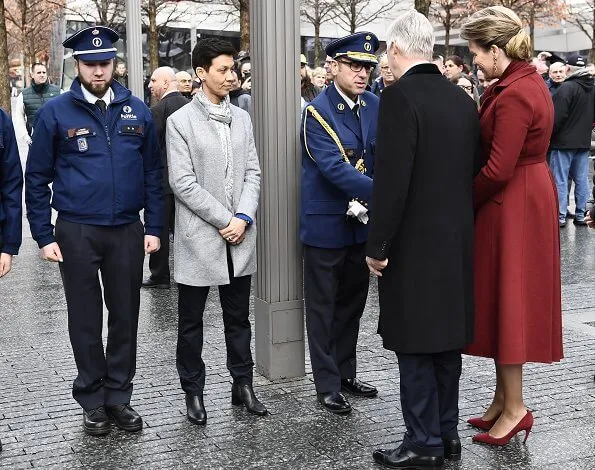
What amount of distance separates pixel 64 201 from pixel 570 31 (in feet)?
190

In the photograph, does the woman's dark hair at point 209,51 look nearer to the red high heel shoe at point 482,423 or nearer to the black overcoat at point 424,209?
the black overcoat at point 424,209

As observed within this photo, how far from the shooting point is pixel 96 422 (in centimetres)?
507

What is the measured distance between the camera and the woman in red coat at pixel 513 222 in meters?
4.60

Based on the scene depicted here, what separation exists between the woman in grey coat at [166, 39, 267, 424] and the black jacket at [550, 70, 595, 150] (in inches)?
322

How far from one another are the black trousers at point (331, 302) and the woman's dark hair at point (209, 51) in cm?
121

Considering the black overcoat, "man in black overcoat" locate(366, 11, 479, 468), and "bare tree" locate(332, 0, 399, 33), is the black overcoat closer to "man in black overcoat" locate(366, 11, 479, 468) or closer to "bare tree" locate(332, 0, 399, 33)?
"man in black overcoat" locate(366, 11, 479, 468)

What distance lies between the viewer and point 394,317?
4.50 metres

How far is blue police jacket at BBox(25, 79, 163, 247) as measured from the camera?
16.3 ft

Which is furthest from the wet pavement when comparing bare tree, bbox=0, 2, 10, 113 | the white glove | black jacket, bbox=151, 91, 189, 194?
bare tree, bbox=0, 2, 10, 113

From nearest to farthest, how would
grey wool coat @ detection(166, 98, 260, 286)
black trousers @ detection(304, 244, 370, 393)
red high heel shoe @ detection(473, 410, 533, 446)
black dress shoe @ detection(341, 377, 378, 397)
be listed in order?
1. red high heel shoe @ detection(473, 410, 533, 446)
2. grey wool coat @ detection(166, 98, 260, 286)
3. black trousers @ detection(304, 244, 370, 393)
4. black dress shoe @ detection(341, 377, 378, 397)

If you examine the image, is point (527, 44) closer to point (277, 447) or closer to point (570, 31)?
point (277, 447)

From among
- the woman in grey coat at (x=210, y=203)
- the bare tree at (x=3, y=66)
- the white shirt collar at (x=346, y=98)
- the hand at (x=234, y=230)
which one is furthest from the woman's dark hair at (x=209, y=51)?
the bare tree at (x=3, y=66)

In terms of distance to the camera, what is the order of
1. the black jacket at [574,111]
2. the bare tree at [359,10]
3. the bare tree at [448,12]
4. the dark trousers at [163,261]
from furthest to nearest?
the bare tree at [448,12]
the bare tree at [359,10]
the black jacket at [574,111]
the dark trousers at [163,261]

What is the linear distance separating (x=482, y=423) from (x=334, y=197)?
1.48m
